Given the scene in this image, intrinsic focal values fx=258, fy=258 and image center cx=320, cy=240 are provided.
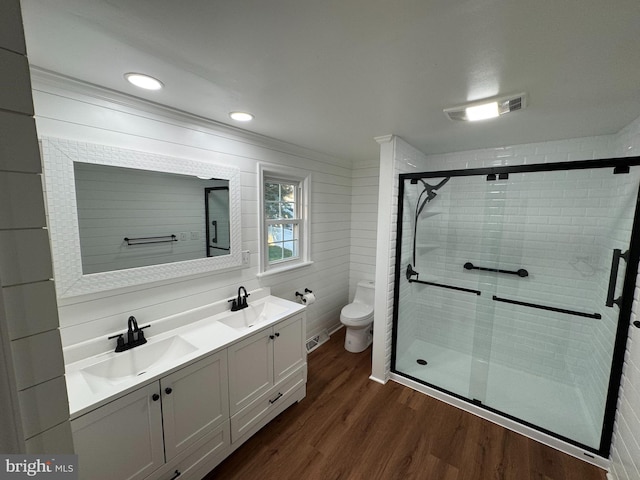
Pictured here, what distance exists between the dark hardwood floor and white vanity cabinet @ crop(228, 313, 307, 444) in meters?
0.14

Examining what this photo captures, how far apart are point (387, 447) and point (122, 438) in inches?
64.5

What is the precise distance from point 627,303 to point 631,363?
0.36 m

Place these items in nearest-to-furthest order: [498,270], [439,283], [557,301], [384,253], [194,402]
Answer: [194,402] < [557,301] < [384,253] < [498,270] < [439,283]

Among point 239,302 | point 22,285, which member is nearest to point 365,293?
point 239,302

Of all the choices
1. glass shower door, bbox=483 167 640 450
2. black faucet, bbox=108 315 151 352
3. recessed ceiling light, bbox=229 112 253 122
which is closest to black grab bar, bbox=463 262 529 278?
glass shower door, bbox=483 167 640 450

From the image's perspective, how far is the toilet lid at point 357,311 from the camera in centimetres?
292

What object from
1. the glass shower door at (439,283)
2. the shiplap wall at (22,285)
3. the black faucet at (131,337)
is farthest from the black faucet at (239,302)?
the shiplap wall at (22,285)

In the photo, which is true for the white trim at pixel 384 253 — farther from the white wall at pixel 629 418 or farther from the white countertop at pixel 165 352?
the white wall at pixel 629 418

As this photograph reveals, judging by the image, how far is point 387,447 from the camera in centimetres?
184

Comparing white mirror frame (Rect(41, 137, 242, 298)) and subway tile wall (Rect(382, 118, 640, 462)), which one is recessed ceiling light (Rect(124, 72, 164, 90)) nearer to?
white mirror frame (Rect(41, 137, 242, 298))

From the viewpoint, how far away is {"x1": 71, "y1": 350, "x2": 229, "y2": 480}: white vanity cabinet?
1174 mm

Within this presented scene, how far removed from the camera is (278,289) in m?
2.65

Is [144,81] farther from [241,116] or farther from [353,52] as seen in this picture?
[353,52]

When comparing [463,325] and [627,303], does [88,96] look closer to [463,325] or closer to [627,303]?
[627,303]
